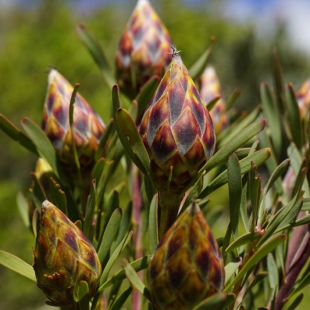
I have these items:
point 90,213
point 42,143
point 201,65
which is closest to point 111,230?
point 90,213

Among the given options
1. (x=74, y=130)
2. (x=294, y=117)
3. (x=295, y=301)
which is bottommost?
(x=295, y=301)

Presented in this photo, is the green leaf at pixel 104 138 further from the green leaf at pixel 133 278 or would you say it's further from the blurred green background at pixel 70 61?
the blurred green background at pixel 70 61

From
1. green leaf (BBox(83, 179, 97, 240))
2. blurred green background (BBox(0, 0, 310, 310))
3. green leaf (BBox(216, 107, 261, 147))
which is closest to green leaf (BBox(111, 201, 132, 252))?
green leaf (BBox(83, 179, 97, 240))

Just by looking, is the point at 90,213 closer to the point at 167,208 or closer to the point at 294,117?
the point at 167,208

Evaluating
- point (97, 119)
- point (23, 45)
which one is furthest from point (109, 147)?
point (23, 45)

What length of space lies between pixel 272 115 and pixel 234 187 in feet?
0.71

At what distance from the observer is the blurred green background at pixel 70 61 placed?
5055mm

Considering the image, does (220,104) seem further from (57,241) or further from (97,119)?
(57,241)

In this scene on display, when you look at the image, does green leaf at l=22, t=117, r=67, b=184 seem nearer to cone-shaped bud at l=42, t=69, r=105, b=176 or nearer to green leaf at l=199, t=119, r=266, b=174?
cone-shaped bud at l=42, t=69, r=105, b=176

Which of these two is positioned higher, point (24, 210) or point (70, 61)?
point (70, 61)

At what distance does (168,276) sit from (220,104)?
34cm

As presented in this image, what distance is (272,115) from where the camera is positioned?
53 cm

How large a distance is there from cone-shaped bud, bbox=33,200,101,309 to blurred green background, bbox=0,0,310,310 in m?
4.30

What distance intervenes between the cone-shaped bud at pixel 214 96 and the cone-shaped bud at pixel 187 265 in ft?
0.94
